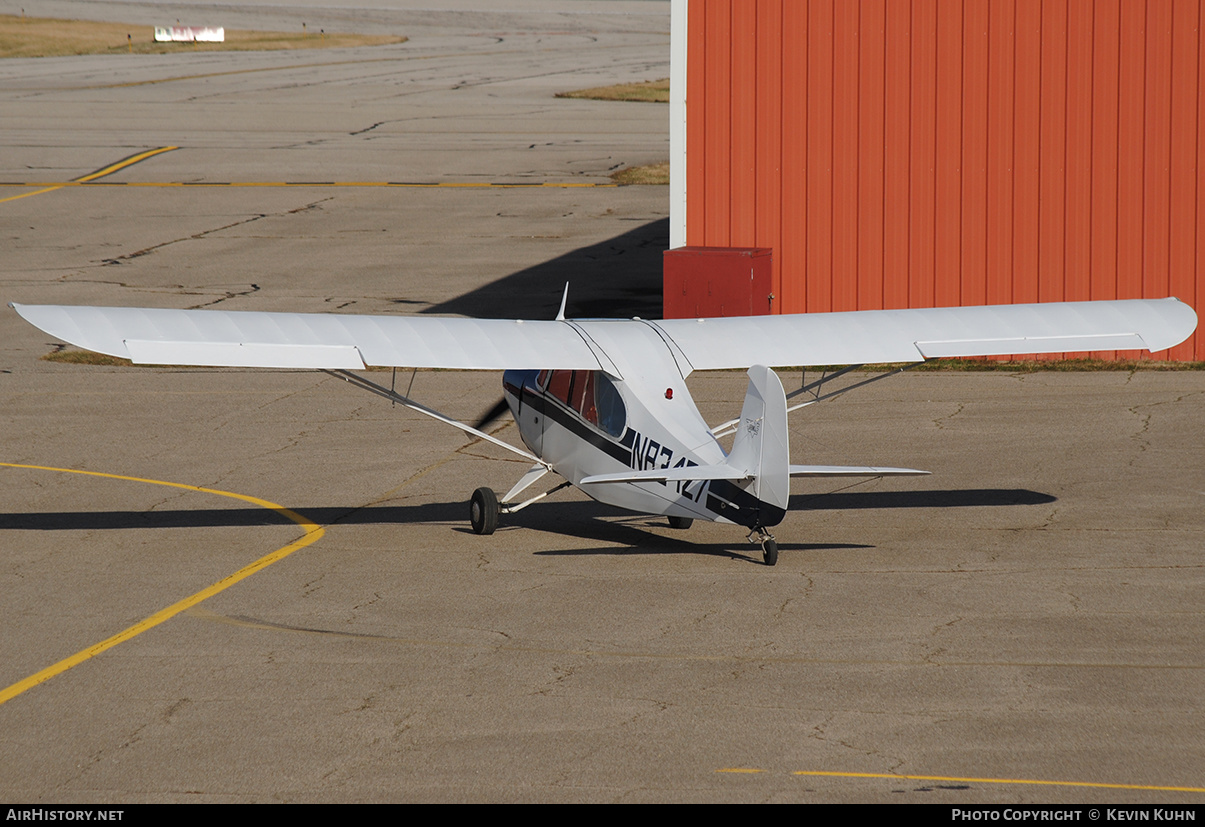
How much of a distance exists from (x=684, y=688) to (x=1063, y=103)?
1725cm

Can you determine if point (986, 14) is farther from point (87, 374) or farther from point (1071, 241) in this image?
point (87, 374)

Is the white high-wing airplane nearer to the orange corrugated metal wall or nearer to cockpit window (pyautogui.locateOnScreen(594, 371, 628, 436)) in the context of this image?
cockpit window (pyautogui.locateOnScreen(594, 371, 628, 436))

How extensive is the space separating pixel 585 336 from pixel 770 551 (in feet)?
9.91

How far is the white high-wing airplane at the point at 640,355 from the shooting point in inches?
514

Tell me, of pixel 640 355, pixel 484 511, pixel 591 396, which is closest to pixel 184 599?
pixel 484 511

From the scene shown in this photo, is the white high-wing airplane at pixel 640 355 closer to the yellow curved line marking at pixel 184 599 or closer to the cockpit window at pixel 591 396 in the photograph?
the cockpit window at pixel 591 396

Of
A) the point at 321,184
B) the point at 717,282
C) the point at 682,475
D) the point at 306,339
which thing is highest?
the point at 321,184

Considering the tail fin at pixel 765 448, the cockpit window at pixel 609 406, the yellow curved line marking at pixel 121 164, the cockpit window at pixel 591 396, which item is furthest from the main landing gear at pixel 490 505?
the yellow curved line marking at pixel 121 164

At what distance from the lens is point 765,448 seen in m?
12.6

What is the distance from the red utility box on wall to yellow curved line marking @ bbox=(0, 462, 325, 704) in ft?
34.3

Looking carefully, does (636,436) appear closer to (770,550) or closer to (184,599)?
(770,550)

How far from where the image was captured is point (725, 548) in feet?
48.5

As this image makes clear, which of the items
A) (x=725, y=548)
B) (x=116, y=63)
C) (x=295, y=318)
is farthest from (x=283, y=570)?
(x=116, y=63)

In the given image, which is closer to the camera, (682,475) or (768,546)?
(682,475)
